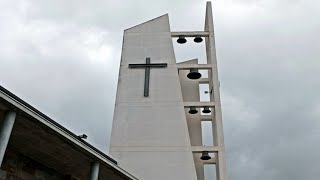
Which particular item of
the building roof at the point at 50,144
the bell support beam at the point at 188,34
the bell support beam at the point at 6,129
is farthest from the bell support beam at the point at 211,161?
the bell support beam at the point at 6,129

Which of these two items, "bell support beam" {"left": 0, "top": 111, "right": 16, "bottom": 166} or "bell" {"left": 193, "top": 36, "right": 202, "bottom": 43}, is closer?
"bell support beam" {"left": 0, "top": 111, "right": 16, "bottom": 166}

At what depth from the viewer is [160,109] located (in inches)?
736

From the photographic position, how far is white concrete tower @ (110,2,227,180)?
684 inches

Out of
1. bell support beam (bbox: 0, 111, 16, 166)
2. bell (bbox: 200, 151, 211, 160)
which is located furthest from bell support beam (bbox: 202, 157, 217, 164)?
bell support beam (bbox: 0, 111, 16, 166)

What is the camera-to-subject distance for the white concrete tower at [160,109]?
17375 mm

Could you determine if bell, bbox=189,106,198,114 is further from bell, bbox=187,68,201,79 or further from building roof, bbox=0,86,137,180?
building roof, bbox=0,86,137,180

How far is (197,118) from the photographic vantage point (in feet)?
67.4

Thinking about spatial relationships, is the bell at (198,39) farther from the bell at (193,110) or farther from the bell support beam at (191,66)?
the bell at (193,110)

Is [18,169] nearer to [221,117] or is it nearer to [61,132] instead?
[61,132]

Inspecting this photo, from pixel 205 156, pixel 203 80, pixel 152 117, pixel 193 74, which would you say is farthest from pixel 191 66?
pixel 205 156

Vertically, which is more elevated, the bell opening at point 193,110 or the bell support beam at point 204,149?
the bell opening at point 193,110

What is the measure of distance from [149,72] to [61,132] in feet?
41.6

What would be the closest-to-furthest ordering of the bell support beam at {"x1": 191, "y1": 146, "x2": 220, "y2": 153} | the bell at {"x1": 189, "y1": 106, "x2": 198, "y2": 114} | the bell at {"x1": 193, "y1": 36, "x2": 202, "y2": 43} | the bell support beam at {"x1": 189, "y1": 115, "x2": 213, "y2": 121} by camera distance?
the bell support beam at {"x1": 191, "y1": 146, "x2": 220, "y2": 153} → the bell at {"x1": 189, "y1": 106, "x2": 198, "y2": 114} → the bell support beam at {"x1": 189, "y1": 115, "x2": 213, "y2": 121} → the bell at {"x1": 193, "y1": 36, "x2": 202, "y2": 43}

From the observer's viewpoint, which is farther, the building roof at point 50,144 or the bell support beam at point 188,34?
the bell support beam at point 188,34
